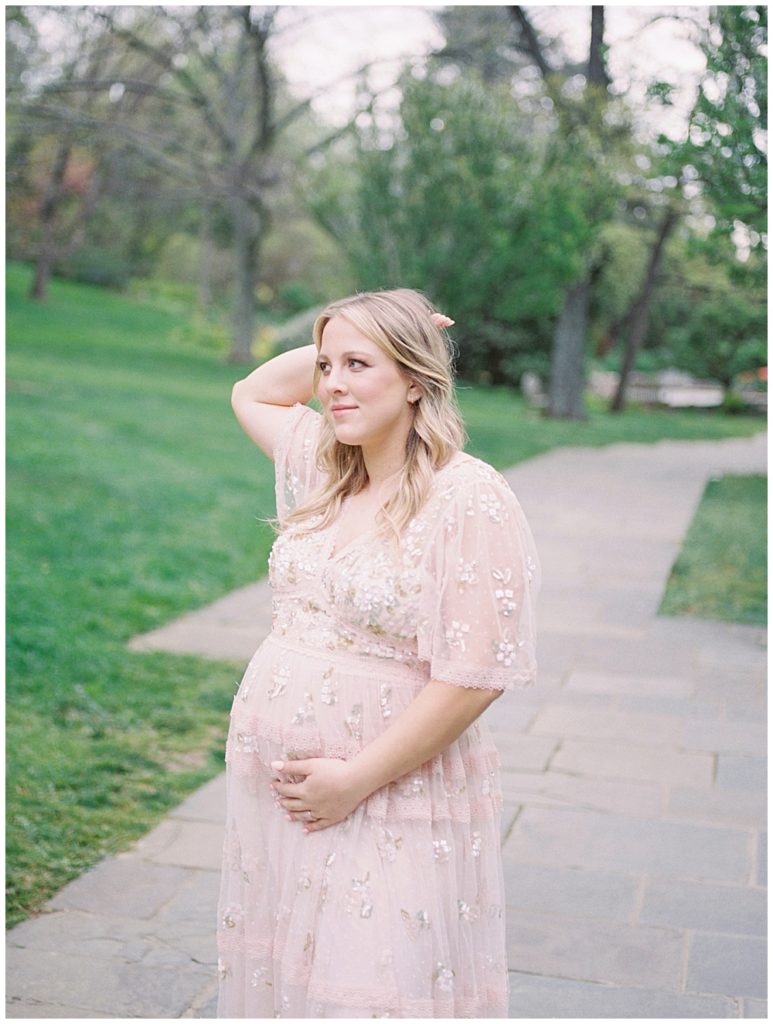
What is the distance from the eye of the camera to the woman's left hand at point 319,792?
2.07 m

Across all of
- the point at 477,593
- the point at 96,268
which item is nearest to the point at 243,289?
the point at 96,268

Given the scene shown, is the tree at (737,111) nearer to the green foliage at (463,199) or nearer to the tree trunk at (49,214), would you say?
the green foliage at (463,199)

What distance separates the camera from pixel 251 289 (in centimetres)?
2728

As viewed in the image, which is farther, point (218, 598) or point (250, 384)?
point (218, 598)

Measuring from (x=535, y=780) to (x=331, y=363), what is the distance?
124 inches

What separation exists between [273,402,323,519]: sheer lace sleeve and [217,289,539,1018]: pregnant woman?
5.3 inches

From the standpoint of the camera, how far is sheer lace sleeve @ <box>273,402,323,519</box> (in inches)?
95.7

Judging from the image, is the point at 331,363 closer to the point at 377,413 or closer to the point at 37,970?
the point at 377,413

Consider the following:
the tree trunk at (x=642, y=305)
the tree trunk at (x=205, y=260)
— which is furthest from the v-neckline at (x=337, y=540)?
the tree trunk at (x=205, y=260)

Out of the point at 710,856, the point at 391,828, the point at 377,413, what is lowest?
the point at 710,856

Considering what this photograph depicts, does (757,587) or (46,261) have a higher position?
(46,261)

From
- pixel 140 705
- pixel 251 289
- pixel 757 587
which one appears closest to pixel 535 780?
A: pixel 140 705

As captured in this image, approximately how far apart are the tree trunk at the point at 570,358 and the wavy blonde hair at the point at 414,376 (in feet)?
74.1

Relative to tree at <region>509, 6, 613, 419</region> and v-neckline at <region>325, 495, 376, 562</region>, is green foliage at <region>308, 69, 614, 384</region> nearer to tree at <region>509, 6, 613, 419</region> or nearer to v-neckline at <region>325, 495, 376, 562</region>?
tree at <region>509, 6, 613, 419</region>
